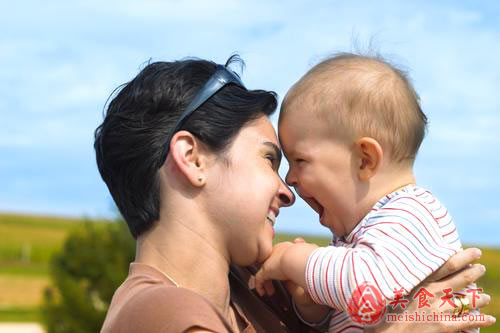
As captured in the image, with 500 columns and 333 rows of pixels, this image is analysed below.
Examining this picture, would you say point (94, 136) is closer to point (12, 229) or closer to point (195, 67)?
point (195, 67)

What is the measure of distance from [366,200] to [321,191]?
0.19 metres

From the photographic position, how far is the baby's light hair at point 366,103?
134 inches

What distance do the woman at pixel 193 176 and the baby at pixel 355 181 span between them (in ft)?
0.50

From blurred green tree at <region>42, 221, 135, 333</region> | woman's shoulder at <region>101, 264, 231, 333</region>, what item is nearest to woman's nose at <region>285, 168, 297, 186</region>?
woman's shoulder at <region>101, 264, 231, 333</region>

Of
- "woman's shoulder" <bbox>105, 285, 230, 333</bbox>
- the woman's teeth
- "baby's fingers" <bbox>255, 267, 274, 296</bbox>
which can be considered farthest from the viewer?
"baby's fingers" <bbox>255, 267, 274, 296</bbox>

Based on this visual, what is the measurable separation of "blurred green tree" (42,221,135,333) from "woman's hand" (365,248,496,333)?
24.9 feet

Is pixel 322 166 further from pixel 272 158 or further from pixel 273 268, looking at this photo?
pixel 273 268

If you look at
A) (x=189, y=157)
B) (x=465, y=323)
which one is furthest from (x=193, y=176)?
(x=465, y=323)

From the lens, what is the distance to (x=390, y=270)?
3150 millimetres

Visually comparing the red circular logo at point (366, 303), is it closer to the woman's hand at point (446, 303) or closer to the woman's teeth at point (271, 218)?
the woman's hand at point (446, 303)

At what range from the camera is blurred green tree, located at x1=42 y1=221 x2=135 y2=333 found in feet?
34.9

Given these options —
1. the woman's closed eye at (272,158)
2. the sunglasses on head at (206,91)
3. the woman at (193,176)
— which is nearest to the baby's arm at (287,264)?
the woman at (193,176)

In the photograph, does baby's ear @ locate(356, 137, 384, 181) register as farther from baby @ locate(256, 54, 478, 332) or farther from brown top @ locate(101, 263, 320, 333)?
brown top @ locate(101, 263, 320, 333)

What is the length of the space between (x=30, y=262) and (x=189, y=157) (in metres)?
50.5
